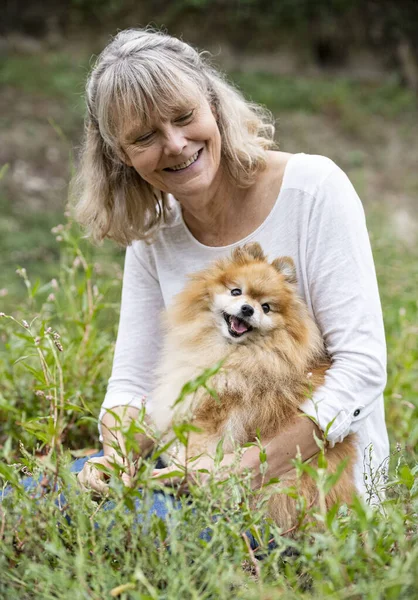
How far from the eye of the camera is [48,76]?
9188 millimetres

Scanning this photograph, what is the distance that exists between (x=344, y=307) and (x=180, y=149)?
2.25 feet

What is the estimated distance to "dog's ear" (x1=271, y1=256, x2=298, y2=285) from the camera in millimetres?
2076

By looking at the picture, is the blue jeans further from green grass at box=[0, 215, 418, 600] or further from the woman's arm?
the woman's arm

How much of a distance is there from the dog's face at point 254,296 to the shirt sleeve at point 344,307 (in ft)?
0.29

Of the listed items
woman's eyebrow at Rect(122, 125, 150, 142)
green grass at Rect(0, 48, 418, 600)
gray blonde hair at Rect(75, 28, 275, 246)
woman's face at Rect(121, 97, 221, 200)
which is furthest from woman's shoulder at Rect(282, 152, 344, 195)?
green grass at Rect(0, 48, 418, 600)

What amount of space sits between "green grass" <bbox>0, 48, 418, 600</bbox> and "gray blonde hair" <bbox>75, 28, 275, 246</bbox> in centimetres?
32

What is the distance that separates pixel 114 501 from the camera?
5.17 ft

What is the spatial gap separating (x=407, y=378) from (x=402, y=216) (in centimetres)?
426

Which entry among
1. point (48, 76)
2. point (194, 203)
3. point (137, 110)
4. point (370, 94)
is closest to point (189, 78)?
point (137, 110)

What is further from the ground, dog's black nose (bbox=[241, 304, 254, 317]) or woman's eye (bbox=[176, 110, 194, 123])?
woman's eye (bbox=[176, 110, 194, 123])

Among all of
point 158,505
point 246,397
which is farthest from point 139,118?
point 158,505

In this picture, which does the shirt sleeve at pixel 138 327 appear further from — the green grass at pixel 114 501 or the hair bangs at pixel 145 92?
the hair bangs at pixel 145 92

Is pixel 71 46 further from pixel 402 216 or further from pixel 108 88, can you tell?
pixel 108 88

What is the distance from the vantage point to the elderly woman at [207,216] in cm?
198
